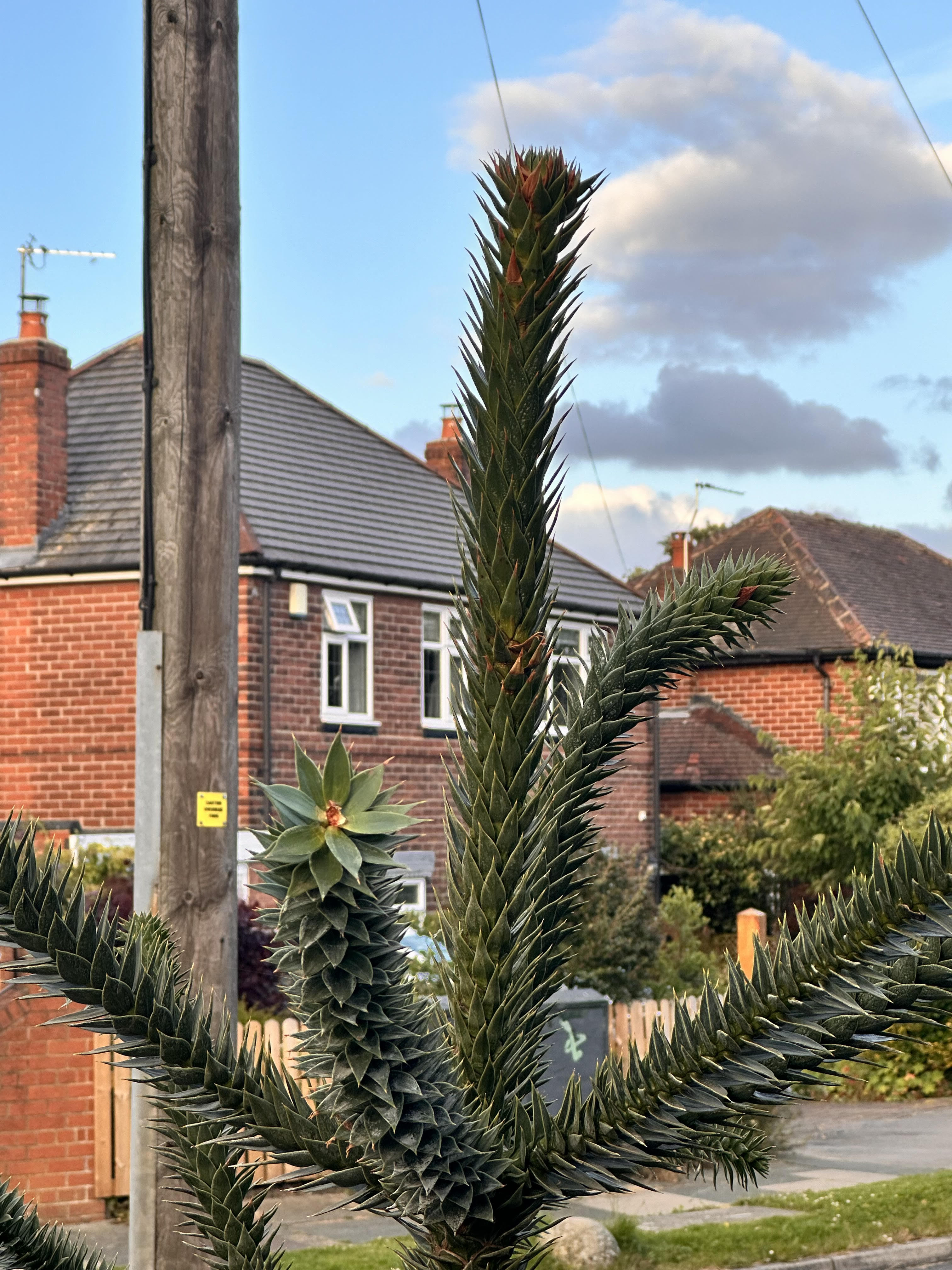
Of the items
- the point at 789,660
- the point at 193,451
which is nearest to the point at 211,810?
the point at 193,451

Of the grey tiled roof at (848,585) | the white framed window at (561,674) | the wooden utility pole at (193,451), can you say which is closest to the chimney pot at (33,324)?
the grey tiled roof at (848,585)

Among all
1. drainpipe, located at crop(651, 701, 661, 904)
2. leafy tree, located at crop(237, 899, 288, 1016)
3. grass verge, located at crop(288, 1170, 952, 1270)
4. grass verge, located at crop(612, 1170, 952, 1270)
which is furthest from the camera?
drainpipe, located at crop(651, 701, 661, 904)

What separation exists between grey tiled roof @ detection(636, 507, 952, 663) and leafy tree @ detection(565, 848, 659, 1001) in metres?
12.3

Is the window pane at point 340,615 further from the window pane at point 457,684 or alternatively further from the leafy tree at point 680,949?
the window pane at point 457,684

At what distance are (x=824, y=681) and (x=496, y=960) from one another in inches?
1079

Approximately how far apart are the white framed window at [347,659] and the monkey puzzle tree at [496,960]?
1870 centimetres

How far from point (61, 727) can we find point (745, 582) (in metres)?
19.2

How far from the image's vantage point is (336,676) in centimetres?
2070

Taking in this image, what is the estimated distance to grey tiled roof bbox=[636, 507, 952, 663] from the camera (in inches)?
1126

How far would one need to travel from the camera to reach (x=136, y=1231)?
18.5ft

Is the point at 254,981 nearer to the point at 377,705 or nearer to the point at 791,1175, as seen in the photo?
the point at 791,1175

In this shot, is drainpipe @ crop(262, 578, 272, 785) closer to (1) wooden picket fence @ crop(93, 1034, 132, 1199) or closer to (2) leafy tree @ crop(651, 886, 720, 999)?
(2) leafy tree @ crop(651, 886, 720, 999)

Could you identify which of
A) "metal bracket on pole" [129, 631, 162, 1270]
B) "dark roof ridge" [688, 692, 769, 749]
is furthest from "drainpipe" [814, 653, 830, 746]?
"metal bracket on pole" [129, 631, 162, 1270]

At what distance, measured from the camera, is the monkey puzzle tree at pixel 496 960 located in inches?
46.6
